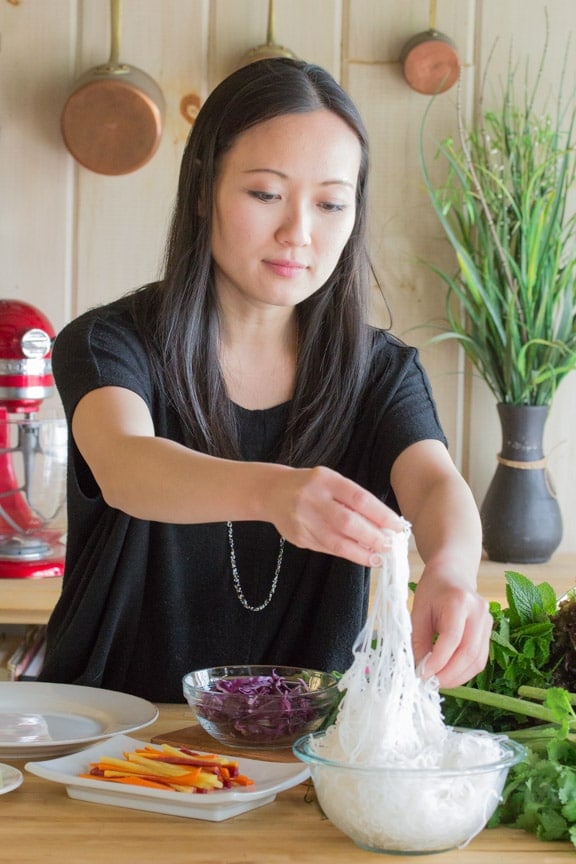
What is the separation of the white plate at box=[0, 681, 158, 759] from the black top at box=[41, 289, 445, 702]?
161mm

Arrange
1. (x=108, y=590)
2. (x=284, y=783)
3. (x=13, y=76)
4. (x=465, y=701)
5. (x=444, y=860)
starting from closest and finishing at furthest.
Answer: (x=444, y=860) < (x=284, y=783) < (x=465, y=701) < (x=108, y=590) < (x=13, y=76)

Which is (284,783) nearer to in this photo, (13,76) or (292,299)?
(292,299)

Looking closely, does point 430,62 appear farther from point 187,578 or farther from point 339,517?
point 339,517

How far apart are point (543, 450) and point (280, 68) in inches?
53.5

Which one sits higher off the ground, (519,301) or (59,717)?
(519,301)

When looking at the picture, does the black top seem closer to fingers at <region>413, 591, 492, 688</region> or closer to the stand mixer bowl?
fingers at <region>413, 591, 492, 688</region>

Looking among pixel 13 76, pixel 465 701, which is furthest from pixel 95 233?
pixel 465 701

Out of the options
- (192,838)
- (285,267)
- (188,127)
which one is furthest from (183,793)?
(188,127)

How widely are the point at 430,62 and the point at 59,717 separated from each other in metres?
1.84

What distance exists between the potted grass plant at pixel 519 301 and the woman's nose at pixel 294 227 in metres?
1.08

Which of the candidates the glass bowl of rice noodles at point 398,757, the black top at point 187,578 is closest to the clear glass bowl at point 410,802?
the glass bowl of rice noodles at point 398,757

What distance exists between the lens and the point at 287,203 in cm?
145

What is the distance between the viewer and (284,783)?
1037 mm

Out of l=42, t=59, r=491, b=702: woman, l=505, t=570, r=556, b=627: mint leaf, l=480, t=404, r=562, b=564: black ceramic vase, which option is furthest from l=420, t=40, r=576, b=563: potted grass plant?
l=505, t=570, r=556, b=627: mint leaf
